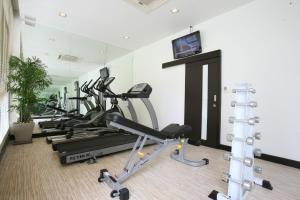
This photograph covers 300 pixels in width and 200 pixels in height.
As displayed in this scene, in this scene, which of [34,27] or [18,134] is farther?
[34,27]

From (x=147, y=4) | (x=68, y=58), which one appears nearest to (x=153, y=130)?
(x=147, y=4)

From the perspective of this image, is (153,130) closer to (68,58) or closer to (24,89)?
(24,89)

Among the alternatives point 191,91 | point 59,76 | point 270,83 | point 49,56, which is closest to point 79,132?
point 59,76

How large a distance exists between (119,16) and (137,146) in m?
2.95

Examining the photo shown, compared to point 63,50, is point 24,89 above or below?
below

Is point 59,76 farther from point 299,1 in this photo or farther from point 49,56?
point 299,1

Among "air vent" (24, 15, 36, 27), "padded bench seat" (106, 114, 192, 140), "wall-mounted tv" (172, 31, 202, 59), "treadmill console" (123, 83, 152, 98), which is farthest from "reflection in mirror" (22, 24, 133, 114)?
"padded bench seat" (106, 114, 192, 140)

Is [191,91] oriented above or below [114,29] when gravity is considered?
below

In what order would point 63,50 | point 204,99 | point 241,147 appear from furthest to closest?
point 63,50, point 204,99, point 241,147

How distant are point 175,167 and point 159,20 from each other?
3.20 m

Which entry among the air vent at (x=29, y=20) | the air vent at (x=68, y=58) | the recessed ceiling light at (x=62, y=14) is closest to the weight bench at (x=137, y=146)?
the recessed ceiling light at (x=62, y=14)

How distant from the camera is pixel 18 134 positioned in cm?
353

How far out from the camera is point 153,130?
80.8 inches

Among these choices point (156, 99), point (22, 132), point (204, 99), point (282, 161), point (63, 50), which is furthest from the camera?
point (156, 99)
